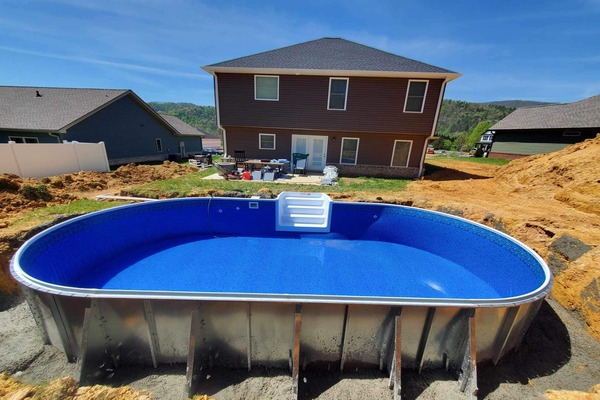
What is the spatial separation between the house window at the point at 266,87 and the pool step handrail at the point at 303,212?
7272 mm

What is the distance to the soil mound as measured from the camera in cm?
730

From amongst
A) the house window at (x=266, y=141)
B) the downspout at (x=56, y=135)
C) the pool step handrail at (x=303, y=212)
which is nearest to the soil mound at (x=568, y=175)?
the pool step handrail at (x=303, y=212)

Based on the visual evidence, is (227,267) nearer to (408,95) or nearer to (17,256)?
(17,256)

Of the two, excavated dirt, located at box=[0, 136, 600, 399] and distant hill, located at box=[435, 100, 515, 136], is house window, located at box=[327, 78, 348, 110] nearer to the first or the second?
excavated dirt, located at box=[0, 136, 600, 399]

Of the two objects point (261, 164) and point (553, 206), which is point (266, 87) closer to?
point (261, 164)

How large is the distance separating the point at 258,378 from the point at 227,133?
42.5 feet

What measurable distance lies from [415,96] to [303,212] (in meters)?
9.21

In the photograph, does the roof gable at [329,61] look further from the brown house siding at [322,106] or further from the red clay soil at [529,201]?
the red clay soil at [529,201]

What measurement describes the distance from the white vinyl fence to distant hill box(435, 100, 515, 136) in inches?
3245

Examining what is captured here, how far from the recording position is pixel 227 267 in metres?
5.65

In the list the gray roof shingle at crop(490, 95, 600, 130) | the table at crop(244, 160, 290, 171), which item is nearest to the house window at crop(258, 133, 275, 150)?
the table at crop(244, 160, 290, 171)

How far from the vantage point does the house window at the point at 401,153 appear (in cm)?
1309

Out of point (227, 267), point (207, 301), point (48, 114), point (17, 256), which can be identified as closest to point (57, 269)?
point (17, 256)

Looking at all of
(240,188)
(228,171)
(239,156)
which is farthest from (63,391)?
(239,156)
